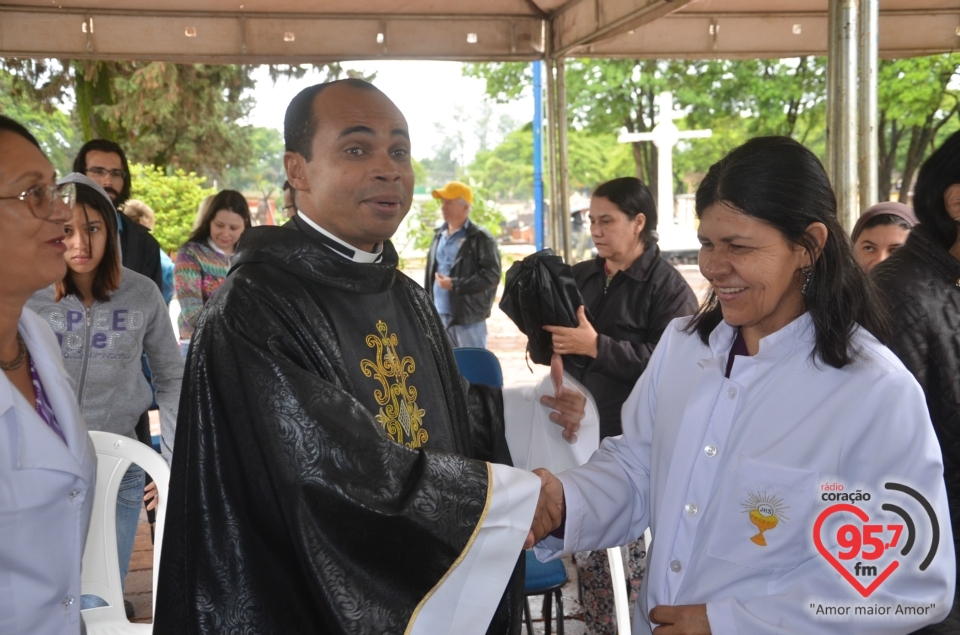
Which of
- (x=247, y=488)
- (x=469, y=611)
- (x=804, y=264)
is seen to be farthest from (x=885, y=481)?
(x=247, y=488)

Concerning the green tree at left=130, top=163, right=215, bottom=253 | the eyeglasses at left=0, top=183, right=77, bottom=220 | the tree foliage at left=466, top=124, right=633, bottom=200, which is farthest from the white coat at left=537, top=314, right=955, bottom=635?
the tree foliage at left=466, top=124, right=633, bottom=200

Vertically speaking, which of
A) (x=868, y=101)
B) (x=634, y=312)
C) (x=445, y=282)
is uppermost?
→ (x=868, y=101)

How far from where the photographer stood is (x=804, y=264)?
6.80 ft

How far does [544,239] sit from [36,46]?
5500 mm

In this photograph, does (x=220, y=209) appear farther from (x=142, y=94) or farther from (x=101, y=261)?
(x=142, y=94)

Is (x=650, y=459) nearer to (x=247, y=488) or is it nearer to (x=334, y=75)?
(x=247, y=488)

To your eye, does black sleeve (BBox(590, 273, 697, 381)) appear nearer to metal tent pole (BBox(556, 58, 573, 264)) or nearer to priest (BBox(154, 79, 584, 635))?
priest (BBox(154, 79, 584, 635))

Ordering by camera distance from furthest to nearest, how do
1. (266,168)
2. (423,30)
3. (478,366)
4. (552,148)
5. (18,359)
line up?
(266,168) < (552,148) < (423,30) < (478,366) < (18,359)

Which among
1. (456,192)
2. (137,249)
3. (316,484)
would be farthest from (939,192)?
(456,192)

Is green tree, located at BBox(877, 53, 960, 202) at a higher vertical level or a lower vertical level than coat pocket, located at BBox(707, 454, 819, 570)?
higher

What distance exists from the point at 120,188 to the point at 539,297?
11.1 feet

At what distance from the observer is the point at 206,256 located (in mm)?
6438

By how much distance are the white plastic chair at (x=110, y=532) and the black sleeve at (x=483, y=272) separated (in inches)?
211

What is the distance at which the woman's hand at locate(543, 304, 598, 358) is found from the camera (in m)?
3.32
